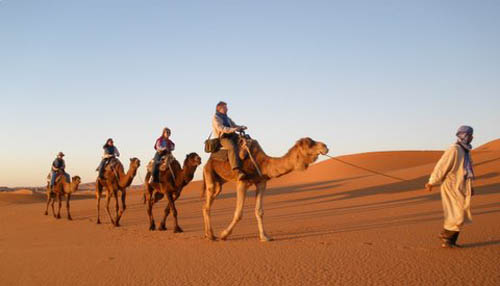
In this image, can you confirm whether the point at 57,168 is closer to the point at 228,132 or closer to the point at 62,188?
the point at 62,188

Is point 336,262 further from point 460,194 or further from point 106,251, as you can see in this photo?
point 106,251

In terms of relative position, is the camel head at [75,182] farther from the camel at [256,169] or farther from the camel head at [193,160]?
the camel at [256,169]

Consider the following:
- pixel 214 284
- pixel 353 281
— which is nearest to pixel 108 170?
pixel 214 284

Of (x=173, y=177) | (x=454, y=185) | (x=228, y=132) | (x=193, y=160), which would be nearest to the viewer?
(x=454, y=185)

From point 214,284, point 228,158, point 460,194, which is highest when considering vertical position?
point 228,158

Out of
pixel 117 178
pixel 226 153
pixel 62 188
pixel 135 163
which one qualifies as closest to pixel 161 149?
pixel 135 163

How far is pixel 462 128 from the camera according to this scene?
6738mm

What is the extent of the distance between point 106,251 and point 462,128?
21.7ft

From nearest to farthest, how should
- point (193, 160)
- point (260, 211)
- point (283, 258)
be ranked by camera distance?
1. point (283, 258)
2. point (260, 211)
3. point (193, 160)

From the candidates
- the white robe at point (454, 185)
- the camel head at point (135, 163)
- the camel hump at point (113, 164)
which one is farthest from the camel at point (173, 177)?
the white robe at point (454, 185)

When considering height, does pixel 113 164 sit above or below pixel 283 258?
above

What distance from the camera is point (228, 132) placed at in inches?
338

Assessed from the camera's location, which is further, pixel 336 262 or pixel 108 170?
pixel 108 170

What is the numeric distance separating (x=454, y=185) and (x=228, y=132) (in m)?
4.25
